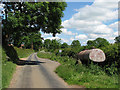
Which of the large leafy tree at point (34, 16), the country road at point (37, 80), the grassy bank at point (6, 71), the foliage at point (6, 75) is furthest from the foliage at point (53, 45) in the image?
the foliage at point (6, 75)

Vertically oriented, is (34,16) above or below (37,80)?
above

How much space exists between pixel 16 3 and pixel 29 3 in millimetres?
3569

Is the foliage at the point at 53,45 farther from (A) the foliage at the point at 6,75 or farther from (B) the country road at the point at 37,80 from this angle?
(A) the foliage at the point at 6,75

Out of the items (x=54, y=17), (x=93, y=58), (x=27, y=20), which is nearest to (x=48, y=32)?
(x=54, y=17)

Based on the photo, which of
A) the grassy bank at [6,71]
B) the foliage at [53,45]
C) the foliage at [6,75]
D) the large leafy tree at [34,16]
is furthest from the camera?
the foliage at [53,45]

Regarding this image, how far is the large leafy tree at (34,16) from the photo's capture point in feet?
58.4

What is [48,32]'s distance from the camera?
2172 centimetres

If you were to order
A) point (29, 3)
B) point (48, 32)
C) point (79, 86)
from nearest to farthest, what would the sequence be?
1. point (79, 86)
2. point (29, 3)
3. point (48, 32)

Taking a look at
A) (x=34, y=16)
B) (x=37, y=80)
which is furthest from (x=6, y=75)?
(x=34, y=16)

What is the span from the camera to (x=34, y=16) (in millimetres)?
18062

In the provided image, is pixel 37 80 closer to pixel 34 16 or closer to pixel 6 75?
pixel 6 75

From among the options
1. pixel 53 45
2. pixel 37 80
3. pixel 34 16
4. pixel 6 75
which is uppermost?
pixel 34 16

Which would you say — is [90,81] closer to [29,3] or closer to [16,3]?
[29,3]

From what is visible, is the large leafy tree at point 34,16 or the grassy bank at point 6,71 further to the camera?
the large leafy tree at point 34,16
